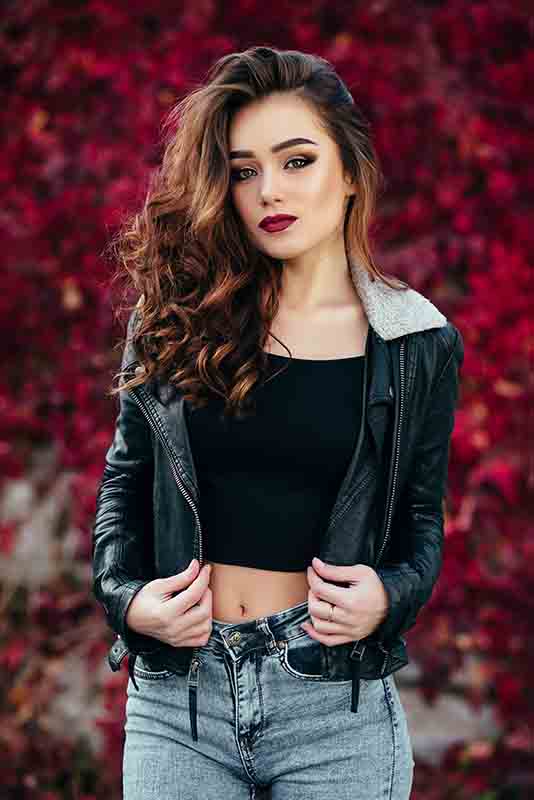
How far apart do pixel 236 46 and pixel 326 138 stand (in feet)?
5.86

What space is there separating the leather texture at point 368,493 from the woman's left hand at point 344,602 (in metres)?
0.04

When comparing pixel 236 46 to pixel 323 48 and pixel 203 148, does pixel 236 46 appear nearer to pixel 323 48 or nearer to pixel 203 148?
pixel 323 48

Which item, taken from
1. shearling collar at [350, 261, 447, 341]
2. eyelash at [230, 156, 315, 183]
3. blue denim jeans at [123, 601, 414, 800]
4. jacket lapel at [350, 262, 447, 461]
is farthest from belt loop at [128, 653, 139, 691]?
eyelash at [230, 156, 315, 183]

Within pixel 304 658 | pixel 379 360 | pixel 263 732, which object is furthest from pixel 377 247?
pixel 263 732

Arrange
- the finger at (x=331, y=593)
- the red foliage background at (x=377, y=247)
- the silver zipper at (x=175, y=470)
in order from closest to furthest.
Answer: the finger at (x=331, y=593)
the silver zipper at (x=175, y=470)
the red foliage background at (x=377, y=247)

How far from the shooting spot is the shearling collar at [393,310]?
226cm

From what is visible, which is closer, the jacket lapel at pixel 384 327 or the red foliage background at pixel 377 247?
the jacket lapel at pixel 384 327

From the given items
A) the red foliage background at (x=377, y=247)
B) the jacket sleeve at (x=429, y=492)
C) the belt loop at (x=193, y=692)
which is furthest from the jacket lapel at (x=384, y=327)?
the red foliage background at (x=377, y=247)

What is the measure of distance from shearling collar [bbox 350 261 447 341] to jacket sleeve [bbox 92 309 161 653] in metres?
0.56

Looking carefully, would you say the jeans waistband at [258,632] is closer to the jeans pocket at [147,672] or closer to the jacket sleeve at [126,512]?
the jeans pocket at [147,672]

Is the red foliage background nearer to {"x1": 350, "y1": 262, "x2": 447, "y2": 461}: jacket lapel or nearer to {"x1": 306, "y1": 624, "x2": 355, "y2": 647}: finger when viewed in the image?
{"x1": 350, "y1": 262, "x2": 447, "y2": 461}: jacket lapel

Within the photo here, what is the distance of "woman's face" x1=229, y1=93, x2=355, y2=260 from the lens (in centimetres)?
225

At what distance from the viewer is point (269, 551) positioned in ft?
7.27

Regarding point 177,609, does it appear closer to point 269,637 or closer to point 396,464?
point 269,637
